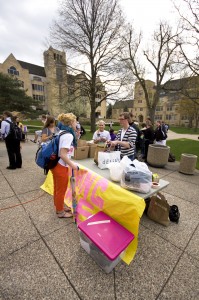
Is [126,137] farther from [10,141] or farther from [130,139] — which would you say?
[10,141]

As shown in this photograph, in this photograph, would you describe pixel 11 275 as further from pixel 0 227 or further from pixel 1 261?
pixel 0 227

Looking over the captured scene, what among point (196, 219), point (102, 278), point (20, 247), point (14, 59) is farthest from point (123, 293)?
point (14, 59)

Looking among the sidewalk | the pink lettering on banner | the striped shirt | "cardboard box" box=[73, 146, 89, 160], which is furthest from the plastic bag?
"cardboard box" box=[73, 146, 89, 160]

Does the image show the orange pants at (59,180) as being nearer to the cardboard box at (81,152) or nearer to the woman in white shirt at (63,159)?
the woman in white shirt at (63,159)

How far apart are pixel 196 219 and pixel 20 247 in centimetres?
329

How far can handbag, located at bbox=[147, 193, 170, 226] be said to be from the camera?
2.69 metres

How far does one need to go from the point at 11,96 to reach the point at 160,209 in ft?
69.8

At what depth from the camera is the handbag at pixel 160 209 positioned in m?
2.69

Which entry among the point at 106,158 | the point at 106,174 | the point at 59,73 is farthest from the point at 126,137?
the point at 59,73

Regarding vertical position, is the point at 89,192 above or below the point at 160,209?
above

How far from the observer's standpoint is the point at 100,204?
90.8 inches

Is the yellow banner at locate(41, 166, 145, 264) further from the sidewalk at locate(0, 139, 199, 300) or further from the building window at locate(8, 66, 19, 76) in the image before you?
the building window at locate(8, 66, 19, 76)

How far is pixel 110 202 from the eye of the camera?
211 centimetres

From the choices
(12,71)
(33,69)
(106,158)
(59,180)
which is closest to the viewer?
(59,180)
